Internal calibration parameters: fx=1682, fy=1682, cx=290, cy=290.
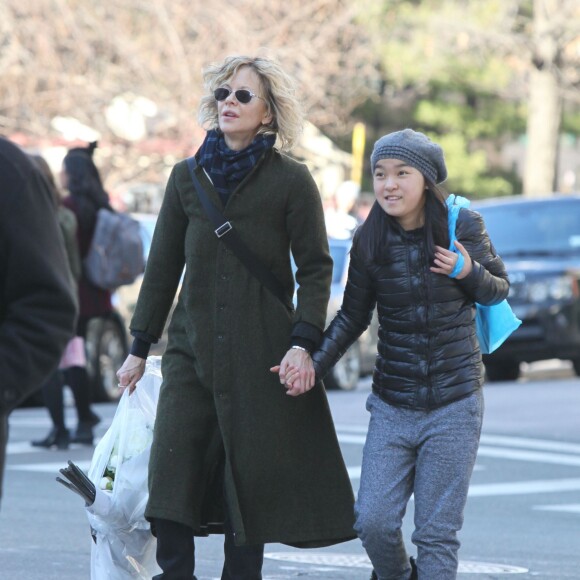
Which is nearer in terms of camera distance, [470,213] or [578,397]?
[470,213]

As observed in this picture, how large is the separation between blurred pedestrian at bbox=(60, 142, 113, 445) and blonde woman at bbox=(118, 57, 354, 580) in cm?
529

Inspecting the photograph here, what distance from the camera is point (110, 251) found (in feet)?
34.6

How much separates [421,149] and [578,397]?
9109 mm

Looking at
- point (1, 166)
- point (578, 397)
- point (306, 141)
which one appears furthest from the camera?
point (306, 141)

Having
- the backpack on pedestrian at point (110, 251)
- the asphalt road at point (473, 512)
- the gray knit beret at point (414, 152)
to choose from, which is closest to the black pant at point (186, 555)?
the gray knit beret at point (414, 152)

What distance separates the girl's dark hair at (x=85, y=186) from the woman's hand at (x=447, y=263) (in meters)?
5.68

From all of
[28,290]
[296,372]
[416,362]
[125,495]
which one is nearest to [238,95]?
[296,372]

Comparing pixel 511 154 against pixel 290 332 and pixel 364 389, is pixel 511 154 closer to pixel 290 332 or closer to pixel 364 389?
pixel 364 389

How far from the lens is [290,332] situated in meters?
5.20

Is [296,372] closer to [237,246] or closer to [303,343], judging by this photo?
[303,343]

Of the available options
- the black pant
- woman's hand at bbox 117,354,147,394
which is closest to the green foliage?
woman's hand at bbox 117,354,147,394

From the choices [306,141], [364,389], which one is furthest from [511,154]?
[364,389]

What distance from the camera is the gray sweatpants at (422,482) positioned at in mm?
5082

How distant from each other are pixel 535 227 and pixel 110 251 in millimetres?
6541
